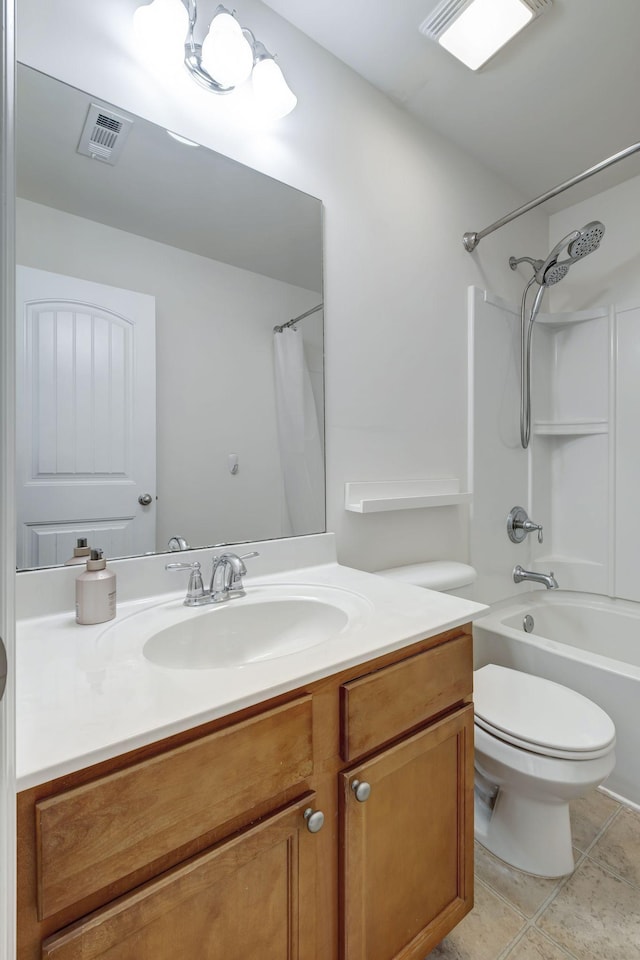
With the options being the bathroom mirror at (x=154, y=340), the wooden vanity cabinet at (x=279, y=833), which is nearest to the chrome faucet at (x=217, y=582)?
the bathroom mirror at (x=154, y=340)

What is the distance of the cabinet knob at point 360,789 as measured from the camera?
755 mm

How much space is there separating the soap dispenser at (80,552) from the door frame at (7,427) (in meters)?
0.66

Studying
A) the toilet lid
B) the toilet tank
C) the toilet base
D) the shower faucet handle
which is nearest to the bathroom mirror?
the toilet tank

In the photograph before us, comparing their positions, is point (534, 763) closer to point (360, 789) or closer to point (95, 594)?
point (360, 789)

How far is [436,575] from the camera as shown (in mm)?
1539

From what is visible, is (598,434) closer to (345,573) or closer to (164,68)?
(345,573)

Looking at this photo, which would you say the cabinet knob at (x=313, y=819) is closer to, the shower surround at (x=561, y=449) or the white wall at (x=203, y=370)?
the white wall at (x=203, y=370)

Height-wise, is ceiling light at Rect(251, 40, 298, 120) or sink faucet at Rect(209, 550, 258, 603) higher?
ceiling light at Rect(251, 40, 298, 120)

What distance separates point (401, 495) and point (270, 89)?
4.19 ft

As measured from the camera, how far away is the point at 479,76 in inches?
61.1

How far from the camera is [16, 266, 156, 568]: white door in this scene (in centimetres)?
94

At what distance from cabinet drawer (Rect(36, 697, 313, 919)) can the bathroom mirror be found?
58 cm

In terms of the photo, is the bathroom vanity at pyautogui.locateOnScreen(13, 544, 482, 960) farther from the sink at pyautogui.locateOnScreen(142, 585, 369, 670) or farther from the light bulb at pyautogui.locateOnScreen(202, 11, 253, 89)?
the light bulb at pyautogui.locateOnScreen(202, 11, 253, 89)

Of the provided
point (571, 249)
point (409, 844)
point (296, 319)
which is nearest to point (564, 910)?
point (409, 844)
